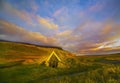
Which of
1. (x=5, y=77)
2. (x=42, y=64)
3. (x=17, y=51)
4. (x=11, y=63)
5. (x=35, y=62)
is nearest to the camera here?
(x=5, y=77)

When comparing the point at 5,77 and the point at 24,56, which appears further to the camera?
the point at 24,56

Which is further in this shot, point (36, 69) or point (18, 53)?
point (18, 53)

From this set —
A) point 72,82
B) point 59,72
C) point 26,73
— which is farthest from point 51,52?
point 72,82

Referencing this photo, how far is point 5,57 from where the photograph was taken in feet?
102

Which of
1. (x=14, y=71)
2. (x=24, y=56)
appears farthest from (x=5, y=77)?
(x=24, y=56)

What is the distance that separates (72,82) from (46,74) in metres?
10.1

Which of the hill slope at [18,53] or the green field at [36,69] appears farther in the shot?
the hill slope at [18,53]

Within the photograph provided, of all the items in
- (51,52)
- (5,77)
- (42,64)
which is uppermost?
(51,52)

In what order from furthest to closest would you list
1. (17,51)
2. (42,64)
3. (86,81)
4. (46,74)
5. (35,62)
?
(17,51) → (35,62) → (42,64) → (46,74) → (86,81)

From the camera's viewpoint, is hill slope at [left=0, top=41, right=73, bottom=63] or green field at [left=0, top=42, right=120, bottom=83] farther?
hill slope at [left=0, top=41, right=73, bottom=63]

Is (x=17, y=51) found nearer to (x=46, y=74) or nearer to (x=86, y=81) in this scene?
(x=46, y=74)

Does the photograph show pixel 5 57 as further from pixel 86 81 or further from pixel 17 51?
pixel 86 81

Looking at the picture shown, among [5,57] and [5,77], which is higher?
[5,57]

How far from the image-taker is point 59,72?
24797mm
